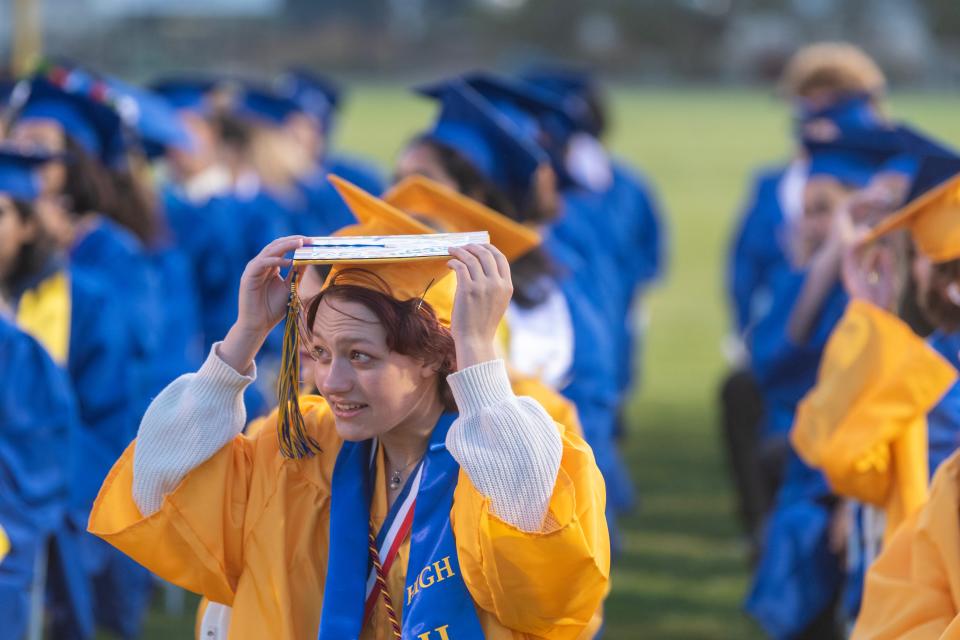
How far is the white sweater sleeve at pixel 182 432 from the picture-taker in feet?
10.0

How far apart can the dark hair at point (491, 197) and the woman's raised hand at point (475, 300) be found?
6.36 feet

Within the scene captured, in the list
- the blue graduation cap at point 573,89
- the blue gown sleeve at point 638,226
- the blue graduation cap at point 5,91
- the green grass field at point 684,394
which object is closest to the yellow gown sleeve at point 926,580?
the green grass field at point 684,394

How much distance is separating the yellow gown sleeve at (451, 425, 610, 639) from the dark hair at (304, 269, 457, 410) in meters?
0.27

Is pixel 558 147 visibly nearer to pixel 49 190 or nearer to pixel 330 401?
pixel 49 190

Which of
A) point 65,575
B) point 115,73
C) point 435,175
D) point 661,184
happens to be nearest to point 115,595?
point 65,575

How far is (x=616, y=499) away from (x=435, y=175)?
2324 millimetres

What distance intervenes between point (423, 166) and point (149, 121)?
99.3 inches

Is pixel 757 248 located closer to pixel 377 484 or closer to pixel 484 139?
pixel 484 139

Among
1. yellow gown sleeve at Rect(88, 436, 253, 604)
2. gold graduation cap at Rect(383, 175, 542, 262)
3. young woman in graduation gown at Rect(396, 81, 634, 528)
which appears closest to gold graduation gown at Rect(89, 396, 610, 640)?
yellow gown sleeve at Rect(88, 436, 253, 604)

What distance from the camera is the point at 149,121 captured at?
7.03 meters

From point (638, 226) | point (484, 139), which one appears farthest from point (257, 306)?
point (638, 226)

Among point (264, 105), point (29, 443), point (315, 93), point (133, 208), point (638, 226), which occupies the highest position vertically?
point (133, 208)

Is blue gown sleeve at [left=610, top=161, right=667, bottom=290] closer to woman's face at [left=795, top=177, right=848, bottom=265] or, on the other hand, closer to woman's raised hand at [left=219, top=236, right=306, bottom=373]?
woman's face at [left=795, top=177, right=848, bottom=265]

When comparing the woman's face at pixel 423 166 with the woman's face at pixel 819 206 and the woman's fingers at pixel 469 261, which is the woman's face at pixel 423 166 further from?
the woman's fingers at pixel 469 261
